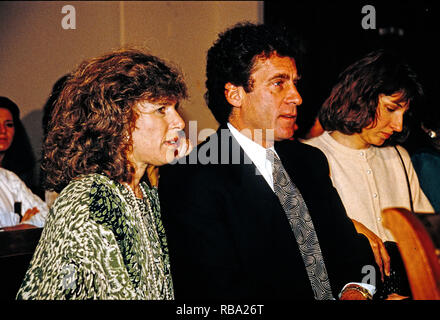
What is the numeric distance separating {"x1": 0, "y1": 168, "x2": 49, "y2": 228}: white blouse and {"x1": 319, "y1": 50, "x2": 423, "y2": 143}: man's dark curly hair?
204 cm

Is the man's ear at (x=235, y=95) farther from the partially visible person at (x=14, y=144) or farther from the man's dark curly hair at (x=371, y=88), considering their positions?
the partially visible person at (x=14, y=144)

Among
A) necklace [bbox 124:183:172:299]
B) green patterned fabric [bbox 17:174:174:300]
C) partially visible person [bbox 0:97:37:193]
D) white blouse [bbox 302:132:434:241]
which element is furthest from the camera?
partially visible person [bbox 0:97:37:193]

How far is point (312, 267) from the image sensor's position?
160cm

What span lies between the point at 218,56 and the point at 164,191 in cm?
62

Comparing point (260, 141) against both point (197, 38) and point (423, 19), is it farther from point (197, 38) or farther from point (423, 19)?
point (197, 38)

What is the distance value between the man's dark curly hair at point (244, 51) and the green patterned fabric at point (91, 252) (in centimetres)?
65

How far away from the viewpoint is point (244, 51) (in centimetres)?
181

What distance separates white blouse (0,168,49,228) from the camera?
3021 mm

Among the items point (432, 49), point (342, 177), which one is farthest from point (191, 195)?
point (432, 49)

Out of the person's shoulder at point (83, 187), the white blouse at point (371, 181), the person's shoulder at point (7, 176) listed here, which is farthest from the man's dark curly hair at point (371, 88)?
the person's shoulder at point (7, 176)

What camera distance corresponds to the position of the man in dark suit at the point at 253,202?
150 centimetres

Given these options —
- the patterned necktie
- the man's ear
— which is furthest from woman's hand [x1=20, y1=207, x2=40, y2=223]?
the patterned necktie

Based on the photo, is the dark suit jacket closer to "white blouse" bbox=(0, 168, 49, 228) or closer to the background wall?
"white blouse" bbox=(0, 168, 49, 228)

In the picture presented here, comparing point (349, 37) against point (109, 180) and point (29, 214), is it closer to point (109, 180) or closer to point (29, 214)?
point (29, 214)
